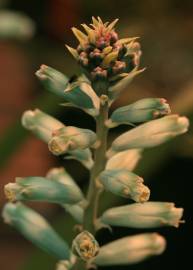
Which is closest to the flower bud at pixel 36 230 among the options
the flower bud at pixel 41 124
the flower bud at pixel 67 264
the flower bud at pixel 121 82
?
the flower bud at pixel 67 264

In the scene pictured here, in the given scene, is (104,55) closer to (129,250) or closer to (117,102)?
(129,250)

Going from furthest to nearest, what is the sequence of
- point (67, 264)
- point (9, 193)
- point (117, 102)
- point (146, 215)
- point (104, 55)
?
point (117, 102) → point (67, 264) → point (146, 215) → point (9, 193) → point (104, 55)

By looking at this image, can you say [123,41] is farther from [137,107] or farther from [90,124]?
[90,124]

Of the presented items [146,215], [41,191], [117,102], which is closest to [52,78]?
[41,191]

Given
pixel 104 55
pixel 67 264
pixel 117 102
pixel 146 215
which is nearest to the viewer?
pixel 104 55

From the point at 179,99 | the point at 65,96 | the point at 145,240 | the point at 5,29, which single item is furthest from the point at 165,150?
the point at 65,96

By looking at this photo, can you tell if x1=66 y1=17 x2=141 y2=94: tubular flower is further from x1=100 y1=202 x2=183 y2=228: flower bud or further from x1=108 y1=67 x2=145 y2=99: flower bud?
x1=100 y1=202 x2=183 y2=228: flower bud
